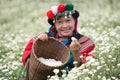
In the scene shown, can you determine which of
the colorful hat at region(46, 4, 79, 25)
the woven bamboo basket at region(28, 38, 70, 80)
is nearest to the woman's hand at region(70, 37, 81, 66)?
the woven bamboo basket at region(28, 38, 70, 80)

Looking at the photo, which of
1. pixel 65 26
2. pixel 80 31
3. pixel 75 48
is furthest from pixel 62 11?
pixel 80 31

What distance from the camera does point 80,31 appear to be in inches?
396

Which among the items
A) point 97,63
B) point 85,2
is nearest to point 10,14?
point 85,2

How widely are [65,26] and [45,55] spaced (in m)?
0.49

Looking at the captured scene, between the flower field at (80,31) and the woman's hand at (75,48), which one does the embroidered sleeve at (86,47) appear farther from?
the woman's hand at (75,48)

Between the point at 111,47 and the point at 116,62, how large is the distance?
401 mm

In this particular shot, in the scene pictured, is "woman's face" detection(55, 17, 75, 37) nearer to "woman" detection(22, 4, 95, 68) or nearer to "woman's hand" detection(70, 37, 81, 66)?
"woman" detection(22, 4, 95, 68)

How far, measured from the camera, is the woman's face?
20.6ft

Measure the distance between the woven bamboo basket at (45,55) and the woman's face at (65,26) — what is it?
205mm

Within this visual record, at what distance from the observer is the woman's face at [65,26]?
20.6 feet

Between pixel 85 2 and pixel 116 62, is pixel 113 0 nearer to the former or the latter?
pixel 85 2

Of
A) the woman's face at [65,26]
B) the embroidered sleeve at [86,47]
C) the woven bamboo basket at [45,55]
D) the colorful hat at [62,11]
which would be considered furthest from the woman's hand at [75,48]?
the colorful hat at [62,11]

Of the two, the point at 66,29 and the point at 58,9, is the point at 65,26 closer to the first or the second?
the point at 66,29

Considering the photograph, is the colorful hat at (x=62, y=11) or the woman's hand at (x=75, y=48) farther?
the colorful hat at (x=62, y=11)
